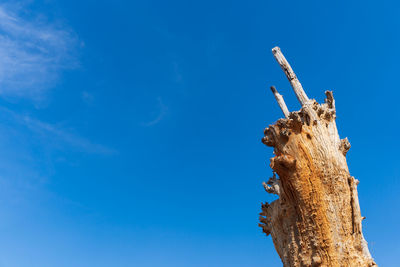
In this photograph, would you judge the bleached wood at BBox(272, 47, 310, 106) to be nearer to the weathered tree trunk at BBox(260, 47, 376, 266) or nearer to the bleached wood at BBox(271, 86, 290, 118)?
the weathered tree trunk at BBox(260, 47, 376, 266)

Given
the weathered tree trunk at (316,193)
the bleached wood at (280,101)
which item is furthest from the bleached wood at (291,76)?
the bleached wood at (280,101)

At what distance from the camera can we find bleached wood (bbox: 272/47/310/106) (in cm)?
897

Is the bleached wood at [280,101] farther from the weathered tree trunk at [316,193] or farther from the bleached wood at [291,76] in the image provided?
the weathered tree trunk at [316,193]

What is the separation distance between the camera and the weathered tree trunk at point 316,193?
618 centimetres

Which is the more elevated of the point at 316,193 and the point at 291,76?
the point at 291,76

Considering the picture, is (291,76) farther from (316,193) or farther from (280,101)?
(316,193)

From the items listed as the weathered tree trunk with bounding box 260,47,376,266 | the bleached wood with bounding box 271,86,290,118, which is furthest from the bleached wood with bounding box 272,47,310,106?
the bleached wood with bounding box 271,86,290,118

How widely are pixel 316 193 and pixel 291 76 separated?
4.57m

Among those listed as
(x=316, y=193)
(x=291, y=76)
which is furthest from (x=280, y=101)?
(x=316, y=193)

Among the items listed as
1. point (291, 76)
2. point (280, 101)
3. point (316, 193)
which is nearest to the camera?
point (316, 193)

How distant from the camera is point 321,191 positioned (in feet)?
21.7

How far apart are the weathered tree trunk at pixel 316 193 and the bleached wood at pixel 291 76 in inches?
36.0

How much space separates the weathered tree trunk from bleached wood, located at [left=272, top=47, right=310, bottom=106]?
0.91 metres

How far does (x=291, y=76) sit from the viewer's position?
31.4 ft
